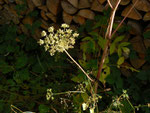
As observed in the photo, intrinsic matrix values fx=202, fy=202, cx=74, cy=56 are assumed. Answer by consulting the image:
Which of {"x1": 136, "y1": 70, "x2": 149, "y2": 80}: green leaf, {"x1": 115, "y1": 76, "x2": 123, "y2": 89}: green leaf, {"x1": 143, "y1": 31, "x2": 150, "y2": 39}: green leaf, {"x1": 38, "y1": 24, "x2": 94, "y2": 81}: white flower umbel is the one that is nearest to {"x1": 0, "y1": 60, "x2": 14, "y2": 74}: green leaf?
{"x1": 115, "y1": 76, "x2": 123, "y2": 89}: green leaf

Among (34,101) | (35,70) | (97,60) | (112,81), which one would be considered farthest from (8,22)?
(112,81)

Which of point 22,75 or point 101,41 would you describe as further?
point 22,75

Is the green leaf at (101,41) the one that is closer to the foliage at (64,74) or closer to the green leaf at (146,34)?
the foliage at (64,74)

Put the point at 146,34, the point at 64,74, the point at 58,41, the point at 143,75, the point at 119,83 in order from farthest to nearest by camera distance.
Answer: the point at 64,74
the point at 119,83
the point at 143,75
the point at 146,34
the point at 58,41

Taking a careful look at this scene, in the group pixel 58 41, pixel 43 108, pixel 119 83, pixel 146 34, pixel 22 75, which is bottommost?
pixel 43 108

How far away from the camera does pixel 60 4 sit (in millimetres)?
2402

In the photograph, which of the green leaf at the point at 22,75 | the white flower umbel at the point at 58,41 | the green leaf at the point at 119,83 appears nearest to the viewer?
the white flower umbel at the point at 58,41

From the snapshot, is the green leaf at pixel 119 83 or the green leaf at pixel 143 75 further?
the green leaf at pixel 119 83

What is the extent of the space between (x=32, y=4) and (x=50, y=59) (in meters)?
0.77

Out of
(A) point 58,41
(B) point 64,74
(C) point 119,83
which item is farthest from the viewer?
(B) point 64,74

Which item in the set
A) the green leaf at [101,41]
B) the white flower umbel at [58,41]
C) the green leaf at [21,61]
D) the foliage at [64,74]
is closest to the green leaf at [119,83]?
the foliage at [64,74]

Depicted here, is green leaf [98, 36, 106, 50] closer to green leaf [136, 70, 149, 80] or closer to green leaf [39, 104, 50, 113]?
green leaf [136, 70, 149, 80]

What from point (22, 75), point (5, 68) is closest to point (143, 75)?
point (22, 75)

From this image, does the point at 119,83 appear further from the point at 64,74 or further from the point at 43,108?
the point at 43,108
